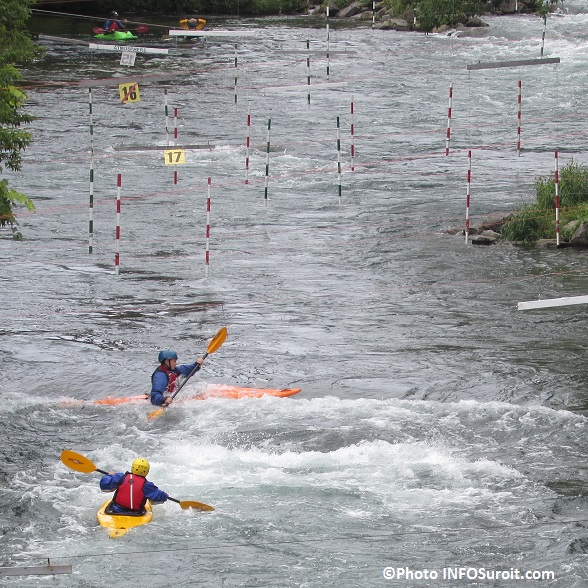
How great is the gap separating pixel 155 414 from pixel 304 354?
2.40 metres

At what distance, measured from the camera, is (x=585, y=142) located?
25578 mm

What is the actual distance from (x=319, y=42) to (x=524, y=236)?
23.4 m

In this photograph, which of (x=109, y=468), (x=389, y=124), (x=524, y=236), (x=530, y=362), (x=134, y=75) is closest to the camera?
(x=109, y=468)

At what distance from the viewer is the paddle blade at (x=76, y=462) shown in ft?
33.1

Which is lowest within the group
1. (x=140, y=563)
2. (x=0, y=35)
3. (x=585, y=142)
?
(x=140, y=563)

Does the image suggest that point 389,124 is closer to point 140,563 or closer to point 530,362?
point 530,362

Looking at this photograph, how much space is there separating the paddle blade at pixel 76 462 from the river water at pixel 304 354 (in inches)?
14.0

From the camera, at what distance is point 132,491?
9.88m

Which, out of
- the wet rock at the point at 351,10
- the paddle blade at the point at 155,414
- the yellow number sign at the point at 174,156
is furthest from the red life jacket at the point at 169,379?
the wet rock at the point at 351,10

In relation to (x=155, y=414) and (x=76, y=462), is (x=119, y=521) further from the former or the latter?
(x=155, y=414)

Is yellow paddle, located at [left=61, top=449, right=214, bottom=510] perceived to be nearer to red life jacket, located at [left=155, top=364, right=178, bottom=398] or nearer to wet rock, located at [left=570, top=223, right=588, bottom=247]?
red life jacket, located at [left=155, top=364, right=178, bottom=398]

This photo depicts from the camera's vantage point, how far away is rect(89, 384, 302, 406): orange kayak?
1252 centimetres

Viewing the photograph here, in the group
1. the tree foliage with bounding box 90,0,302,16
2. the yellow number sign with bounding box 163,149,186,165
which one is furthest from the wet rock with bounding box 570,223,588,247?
the tree foliage with bounding box 90,0,302,16

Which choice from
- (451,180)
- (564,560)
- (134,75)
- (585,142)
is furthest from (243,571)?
(134,75)
